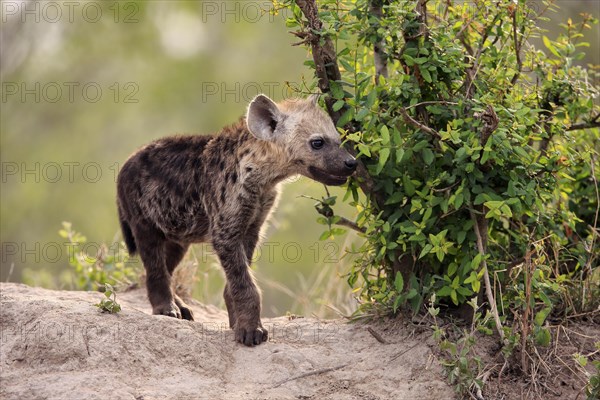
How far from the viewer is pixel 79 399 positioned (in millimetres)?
5016

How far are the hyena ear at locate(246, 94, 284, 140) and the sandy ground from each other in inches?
54.8

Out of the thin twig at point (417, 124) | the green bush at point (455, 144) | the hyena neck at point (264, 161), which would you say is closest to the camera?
the thin twig at point (417, 124)

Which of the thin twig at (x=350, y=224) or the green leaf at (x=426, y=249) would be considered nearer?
the green leaf at (x=426, y=249)

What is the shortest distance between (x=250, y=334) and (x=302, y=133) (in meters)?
1.46

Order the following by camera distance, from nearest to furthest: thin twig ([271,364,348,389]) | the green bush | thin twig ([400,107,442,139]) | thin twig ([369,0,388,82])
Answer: thin twig ([271,364,348,389]) < thin twig ([400,107,442,139]) < the green bush < thin twig ([369,0,388,82])

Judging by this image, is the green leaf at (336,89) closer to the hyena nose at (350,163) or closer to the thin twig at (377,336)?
the hyena nose at (350,163)

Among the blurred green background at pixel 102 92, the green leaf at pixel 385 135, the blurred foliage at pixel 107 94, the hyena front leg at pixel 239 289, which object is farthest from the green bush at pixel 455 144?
the blurred foliage at pixel 107 94

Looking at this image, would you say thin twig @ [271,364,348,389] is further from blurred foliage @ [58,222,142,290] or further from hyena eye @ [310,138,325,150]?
blurred foliage @ [58,222,142,290]

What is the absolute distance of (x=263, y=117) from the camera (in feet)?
21.9

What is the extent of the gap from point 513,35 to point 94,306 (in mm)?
3264

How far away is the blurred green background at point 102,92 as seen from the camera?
1719 cm

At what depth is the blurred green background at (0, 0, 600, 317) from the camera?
17188mm

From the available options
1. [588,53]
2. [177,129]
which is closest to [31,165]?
[177,129]

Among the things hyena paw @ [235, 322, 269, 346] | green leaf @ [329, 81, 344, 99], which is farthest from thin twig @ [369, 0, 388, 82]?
hyena paw @ [235, 322, 269, 346]
